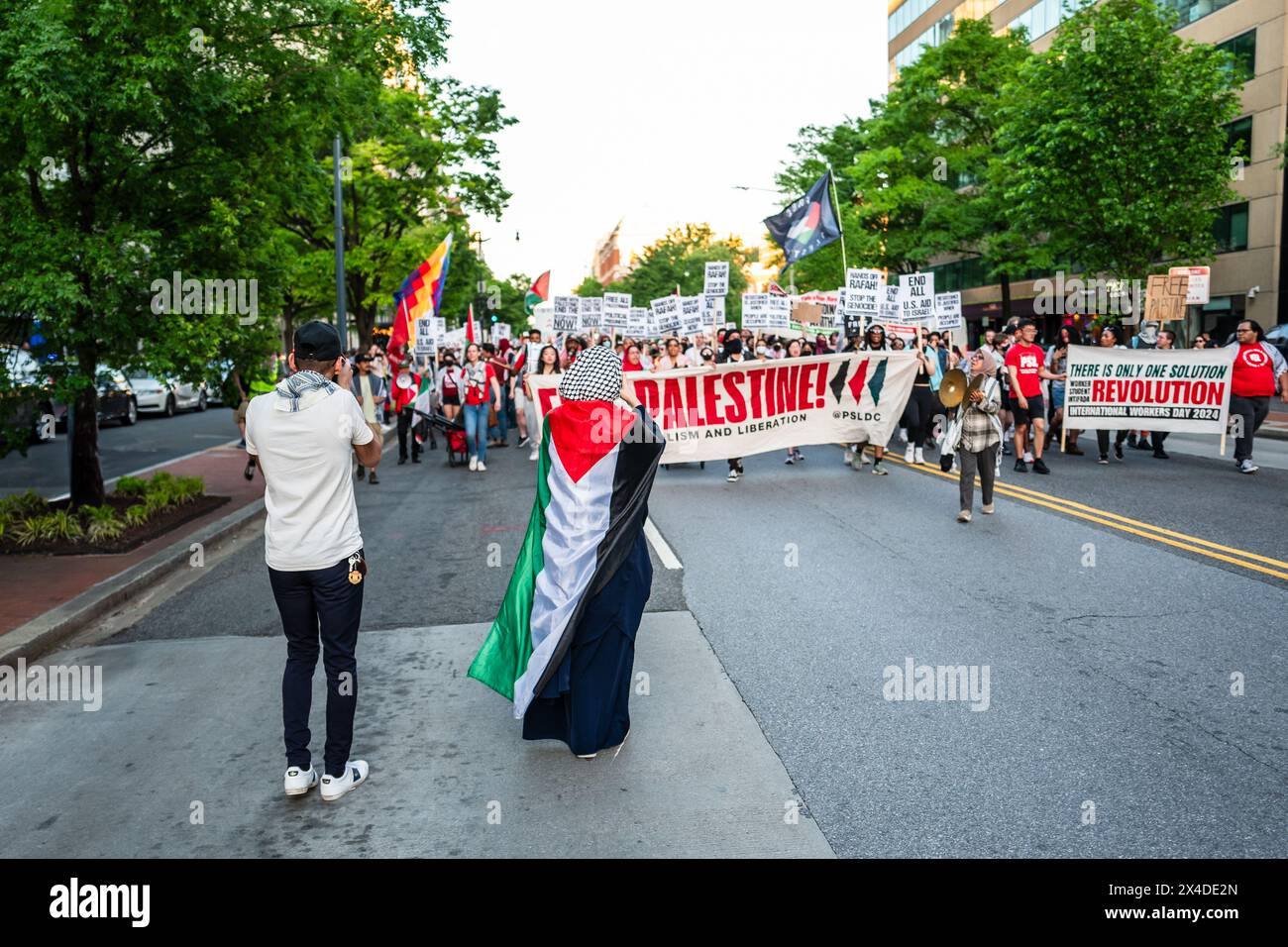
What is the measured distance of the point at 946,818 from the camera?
4.05 metres

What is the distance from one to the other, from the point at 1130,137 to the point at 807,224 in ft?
33.2

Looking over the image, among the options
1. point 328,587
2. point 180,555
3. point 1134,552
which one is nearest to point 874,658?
point 328,587

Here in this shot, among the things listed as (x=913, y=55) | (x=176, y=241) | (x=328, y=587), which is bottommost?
(x=328, y=587)

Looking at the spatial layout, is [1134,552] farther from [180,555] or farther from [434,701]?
[180,555]

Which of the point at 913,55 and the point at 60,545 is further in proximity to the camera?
the point at 913,55

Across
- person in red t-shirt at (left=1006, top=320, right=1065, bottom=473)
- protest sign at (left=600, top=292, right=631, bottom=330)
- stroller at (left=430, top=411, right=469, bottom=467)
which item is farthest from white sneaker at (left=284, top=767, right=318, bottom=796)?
protest sign at (left=600, top=292, right=631, bottom=330)

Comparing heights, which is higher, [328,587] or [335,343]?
[335,343]

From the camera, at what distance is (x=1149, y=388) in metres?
15.1

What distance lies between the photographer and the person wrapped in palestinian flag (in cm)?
480

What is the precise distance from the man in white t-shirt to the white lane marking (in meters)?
3.94

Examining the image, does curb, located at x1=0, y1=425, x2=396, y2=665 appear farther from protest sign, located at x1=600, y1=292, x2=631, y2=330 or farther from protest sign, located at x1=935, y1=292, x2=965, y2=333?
protest sign, located at x1=600, y1=292, x2=631, y2=330

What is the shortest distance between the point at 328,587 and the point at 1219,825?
3.56 metres
